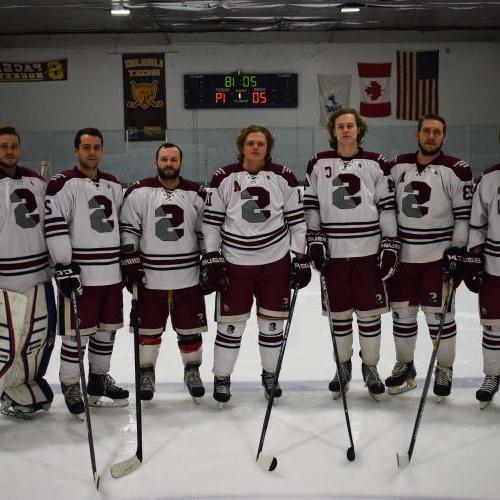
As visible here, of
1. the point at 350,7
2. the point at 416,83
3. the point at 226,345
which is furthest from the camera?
the point at 416,83

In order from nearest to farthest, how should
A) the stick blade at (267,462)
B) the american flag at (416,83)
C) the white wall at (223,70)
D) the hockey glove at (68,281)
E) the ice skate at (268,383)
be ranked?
the stick blade at (267,462) < the hockey glove at (68,281) < the ice skate at (268,383) < the american flag at (416,83) < the white wall at (223,70)

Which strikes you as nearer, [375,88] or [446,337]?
[446,337]

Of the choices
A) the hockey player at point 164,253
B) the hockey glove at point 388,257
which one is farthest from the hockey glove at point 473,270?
the hockey player at point 164,253

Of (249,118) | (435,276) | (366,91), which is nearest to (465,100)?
(366,91)

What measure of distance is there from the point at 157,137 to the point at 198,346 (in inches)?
285

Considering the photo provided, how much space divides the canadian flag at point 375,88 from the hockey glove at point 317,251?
309 inches

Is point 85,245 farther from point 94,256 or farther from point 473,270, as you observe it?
point 473,270

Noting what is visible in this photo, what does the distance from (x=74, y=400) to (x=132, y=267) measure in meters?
0.62

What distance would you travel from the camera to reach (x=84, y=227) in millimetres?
2857

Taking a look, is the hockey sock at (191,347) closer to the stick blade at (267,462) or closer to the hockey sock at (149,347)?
the hockey sock at (149,347)

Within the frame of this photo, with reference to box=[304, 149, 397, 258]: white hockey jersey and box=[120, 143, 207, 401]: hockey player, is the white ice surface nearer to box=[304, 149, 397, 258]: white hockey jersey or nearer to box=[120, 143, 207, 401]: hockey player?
box=[120, 143, 207, 401]: hockey player

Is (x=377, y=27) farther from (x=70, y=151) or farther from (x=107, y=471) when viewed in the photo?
(x=107, y=471)

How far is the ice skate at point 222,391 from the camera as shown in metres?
2.99

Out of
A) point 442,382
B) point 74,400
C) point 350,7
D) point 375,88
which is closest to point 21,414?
point 74,400
